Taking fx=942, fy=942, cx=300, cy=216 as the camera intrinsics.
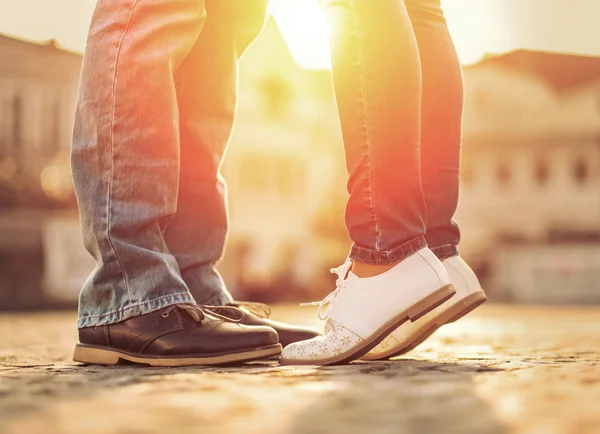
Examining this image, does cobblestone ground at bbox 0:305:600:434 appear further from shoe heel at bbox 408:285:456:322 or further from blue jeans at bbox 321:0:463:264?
blue jeans at bbox 321:0:463:264

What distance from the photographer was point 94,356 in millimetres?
1680

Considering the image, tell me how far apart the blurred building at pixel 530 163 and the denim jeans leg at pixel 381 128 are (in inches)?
1025

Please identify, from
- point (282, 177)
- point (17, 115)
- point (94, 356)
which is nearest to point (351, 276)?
point (94, 356)

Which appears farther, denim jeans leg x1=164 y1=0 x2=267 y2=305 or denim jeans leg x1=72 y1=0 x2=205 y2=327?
denim jeans leg x1=164 y1=0 x2=267 y2=305

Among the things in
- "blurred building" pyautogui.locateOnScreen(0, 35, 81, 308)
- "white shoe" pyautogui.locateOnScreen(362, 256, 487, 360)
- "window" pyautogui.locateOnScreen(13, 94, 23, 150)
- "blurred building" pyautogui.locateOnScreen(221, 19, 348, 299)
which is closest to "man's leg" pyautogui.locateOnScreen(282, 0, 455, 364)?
"white shoe" pyautogui.locateOnScreen(362, 256, 487, 360)

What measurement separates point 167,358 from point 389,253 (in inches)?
16.6

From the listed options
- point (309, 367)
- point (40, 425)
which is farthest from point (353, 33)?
point (40, 425)

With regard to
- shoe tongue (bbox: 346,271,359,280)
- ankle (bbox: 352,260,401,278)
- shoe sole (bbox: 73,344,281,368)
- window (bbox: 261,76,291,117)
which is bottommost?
shoe sole (bbox: 73,344,281,368)

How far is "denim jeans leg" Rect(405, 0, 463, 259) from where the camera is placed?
1846mm

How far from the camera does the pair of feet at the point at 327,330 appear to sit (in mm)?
1586

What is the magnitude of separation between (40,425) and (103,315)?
76cm

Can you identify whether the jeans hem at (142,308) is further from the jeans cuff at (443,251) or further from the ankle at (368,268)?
the jeans cuff at (443,251)

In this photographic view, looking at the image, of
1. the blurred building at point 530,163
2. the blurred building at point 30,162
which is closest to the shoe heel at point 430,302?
the blurred building at point 30,162

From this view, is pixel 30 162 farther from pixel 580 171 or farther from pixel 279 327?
pixel 279 327
